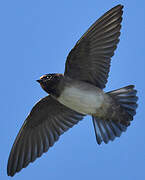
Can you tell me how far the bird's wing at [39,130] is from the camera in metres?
6.55

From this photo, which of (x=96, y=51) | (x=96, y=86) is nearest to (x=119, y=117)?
(x=96, y=86)

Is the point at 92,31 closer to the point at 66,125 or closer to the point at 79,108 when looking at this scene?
the point at 79,108

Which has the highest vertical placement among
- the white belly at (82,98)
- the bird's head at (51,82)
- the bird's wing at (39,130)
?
the bird's head at (51,82)

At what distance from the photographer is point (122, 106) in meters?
6.09

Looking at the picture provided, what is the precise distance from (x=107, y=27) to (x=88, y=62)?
0.49 meters

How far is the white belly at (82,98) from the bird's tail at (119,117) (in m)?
0.22

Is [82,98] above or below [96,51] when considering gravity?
below

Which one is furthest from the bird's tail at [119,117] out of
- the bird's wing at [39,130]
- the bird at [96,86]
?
the bird's wing at [39,130]

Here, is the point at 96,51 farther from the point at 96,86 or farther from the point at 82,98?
the point at 82,98

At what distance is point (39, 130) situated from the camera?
681 centimetres

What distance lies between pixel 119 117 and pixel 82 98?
0.55 m

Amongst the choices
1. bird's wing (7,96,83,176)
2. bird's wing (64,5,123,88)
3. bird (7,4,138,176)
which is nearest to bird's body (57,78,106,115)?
bird (7,4,138,176)

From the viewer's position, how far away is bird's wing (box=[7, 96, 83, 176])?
21.5 ft

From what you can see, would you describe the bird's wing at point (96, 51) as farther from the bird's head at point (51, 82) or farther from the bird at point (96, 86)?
the bird's head at point (51, 82)
